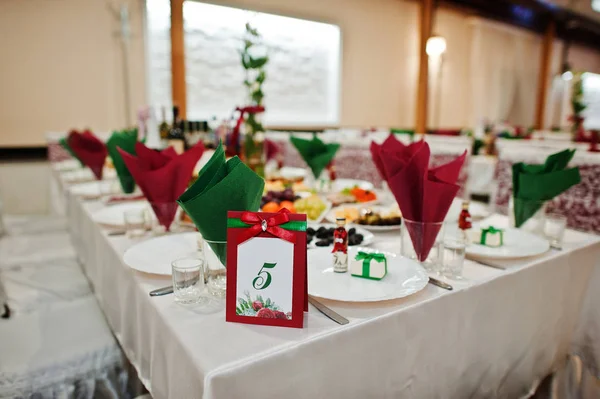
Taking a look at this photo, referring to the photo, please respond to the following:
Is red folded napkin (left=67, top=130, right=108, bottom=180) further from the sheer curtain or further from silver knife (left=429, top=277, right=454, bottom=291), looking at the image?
the sheer curtain

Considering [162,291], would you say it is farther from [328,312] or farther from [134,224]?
[134,224]

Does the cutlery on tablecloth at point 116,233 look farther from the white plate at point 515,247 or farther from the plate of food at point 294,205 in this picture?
the white plate at point 515,247

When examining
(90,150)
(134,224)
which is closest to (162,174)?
(134,224)

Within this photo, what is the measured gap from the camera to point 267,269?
665 millimetres

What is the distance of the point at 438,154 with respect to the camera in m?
2.40

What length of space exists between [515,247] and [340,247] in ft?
1.59

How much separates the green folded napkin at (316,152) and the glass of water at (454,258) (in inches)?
44.8

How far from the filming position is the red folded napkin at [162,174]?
3.67 feet

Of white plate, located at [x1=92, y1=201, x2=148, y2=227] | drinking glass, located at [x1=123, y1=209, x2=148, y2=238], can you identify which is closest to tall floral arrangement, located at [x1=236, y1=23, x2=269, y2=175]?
white plate, located at [x1=92, y1=201, x2=148, y2=227]

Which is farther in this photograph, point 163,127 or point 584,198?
point 163,127

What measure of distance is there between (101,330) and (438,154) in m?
1.94

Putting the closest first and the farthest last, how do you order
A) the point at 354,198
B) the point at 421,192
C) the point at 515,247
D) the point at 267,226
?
the point at 267,226 < the point at 421,192 < the point at 515,247 < the point at 354,198

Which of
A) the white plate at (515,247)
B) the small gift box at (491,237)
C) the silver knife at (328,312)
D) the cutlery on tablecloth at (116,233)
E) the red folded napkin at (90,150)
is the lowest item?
the silver knife at (328,312)

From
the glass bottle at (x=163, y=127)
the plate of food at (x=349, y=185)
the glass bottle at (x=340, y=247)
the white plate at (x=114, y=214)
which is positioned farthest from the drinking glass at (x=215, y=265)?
the glass bottle at (x=163, y=127)
